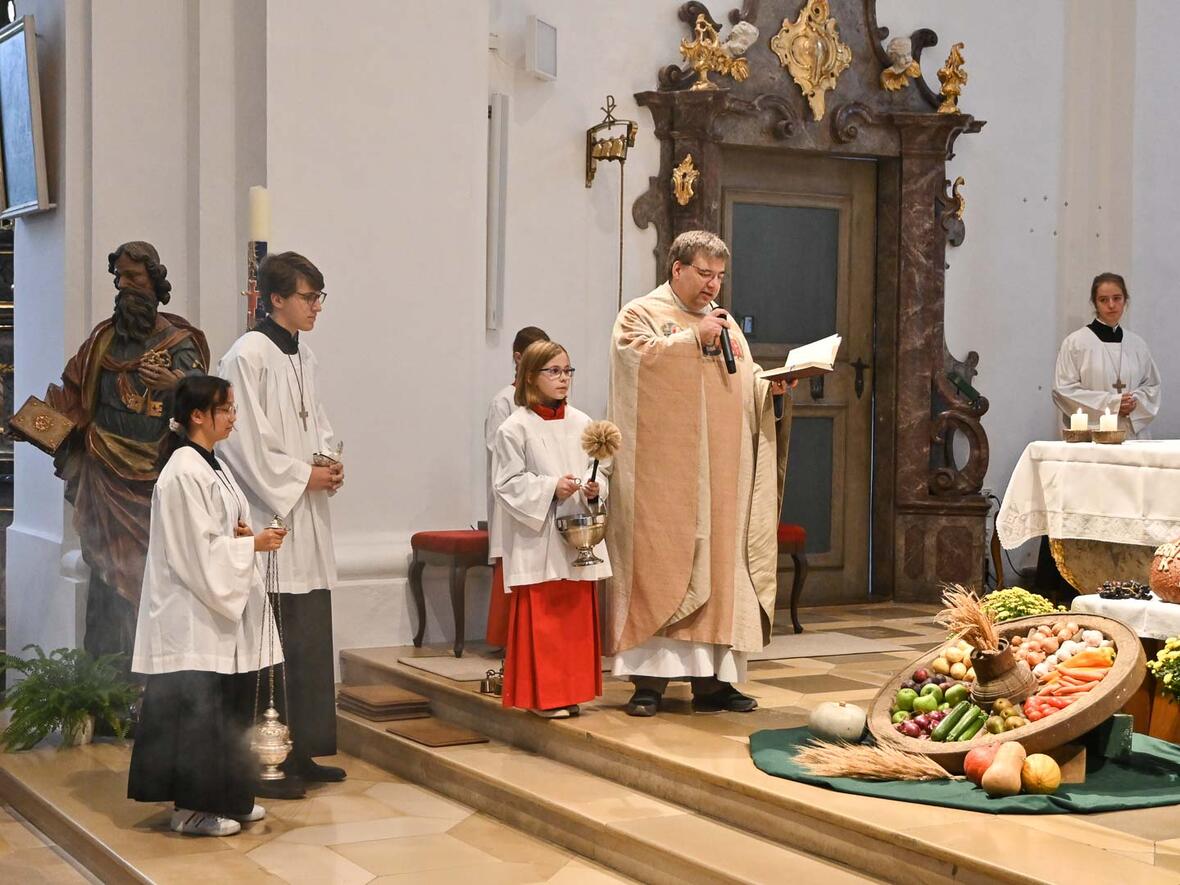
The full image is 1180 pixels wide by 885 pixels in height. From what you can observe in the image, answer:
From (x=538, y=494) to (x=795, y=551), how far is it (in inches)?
111

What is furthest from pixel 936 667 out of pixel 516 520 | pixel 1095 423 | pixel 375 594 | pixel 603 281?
pixel 1095 423

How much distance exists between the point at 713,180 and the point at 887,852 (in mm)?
5302

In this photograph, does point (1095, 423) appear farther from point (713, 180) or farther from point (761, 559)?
point (761, 559)

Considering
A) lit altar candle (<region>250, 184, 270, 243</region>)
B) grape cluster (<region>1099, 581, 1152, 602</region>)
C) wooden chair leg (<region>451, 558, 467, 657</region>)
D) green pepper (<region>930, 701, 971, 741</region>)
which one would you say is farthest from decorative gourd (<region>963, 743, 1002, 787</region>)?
wooden chair leg (<region>451, 558, 467, 657</region>)

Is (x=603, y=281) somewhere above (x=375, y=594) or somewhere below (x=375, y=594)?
above

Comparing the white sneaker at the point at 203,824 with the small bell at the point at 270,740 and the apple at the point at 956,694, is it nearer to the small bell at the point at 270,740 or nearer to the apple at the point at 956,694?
the small bell at the point at 270,740

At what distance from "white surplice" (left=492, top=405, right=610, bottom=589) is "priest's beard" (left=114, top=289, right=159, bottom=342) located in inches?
68.9

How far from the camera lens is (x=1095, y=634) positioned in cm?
520

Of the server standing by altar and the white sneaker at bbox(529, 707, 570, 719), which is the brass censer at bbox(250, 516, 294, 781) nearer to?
the server standing by altar

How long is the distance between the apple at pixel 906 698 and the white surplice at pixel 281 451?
7.13ft

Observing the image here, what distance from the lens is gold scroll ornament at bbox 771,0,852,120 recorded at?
935 centimetres

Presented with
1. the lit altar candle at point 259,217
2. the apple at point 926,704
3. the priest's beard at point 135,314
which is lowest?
the apple at point 926,704

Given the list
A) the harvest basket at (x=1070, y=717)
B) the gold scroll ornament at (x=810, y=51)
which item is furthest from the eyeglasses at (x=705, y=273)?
the gold scroll ornament at (x=810, y=51)

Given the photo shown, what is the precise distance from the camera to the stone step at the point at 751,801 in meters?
4.22
